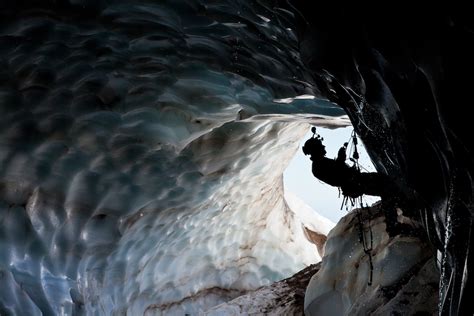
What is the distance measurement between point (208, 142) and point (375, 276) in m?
1.54

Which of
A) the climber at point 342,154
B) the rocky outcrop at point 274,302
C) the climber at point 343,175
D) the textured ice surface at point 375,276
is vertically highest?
the climber at point 342,154

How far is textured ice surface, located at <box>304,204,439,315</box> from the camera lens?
3.24 meters

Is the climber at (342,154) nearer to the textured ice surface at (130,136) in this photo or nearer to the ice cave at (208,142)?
the ice cave at (208,142)

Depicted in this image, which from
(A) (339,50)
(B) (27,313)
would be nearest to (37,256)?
(B) (27,313)

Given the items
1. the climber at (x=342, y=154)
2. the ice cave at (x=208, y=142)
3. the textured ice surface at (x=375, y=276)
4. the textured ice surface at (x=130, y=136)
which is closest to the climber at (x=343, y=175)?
the climber at (x=342, y=154)

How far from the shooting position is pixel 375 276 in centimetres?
346

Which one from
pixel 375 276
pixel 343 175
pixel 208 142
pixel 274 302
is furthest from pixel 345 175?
Result: pixel 274 302

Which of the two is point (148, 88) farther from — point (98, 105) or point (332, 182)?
point (332, 182)

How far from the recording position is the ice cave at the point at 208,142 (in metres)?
1.77

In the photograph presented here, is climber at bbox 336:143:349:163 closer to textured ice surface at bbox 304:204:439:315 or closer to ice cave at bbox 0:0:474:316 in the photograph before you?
ice cave at bbox 0:0:474:316

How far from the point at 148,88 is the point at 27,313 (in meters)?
1.58

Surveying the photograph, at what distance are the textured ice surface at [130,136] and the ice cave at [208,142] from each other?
1 cm

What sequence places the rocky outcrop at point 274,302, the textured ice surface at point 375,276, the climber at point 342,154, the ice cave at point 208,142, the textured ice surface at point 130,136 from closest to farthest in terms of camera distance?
the ice cave at point 208,142
the textured ice surface at point 130,136
the climber at point 342,154
the textured ice surface at point 375,276
the rocky outcrop at point 274,302

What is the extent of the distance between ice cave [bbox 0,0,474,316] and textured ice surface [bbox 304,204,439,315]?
0.01 metres
